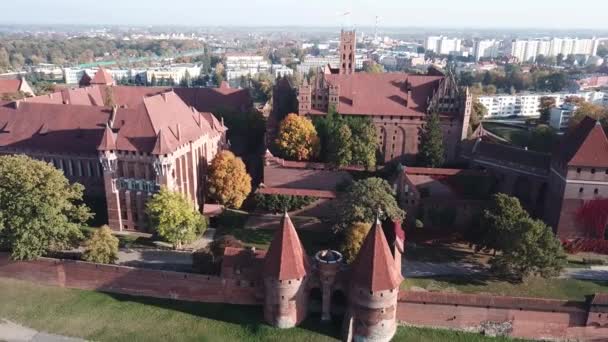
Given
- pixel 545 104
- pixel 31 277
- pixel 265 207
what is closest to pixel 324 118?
pixel 265 207

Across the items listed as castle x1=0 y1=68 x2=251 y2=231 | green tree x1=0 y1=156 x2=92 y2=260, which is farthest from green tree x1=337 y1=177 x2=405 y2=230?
green tree x1=0 y1=156 x2=92 y2=260

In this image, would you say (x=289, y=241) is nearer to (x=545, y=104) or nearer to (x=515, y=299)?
(x=515, y=299)

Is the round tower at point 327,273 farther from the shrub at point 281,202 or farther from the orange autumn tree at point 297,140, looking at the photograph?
the orange autumn tree at point 297,140

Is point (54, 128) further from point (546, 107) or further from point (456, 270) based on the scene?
point (546, 107)

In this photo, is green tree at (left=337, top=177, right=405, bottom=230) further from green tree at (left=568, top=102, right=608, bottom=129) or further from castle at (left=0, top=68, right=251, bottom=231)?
green tree at (left=568, top=102, right=608, bottom=129)

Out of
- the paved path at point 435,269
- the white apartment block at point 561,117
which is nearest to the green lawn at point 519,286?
the paved path at point 435,269

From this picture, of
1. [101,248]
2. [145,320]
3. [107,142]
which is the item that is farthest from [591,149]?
[107,142]
